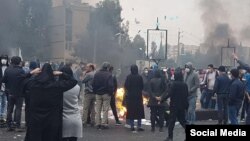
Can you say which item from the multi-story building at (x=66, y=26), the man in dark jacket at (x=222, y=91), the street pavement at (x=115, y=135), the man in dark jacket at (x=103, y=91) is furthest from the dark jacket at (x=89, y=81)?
the multi-story building at (x=66, y=26)

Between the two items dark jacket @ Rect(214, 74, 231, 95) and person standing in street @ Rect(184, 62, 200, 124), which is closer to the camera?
person standing in street @ Rect(184, 62, 200, 124)

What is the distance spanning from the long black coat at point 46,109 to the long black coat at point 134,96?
5.78 meters

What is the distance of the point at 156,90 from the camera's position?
13.0 metres

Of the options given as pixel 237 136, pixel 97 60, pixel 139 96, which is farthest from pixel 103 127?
pixel 97 60

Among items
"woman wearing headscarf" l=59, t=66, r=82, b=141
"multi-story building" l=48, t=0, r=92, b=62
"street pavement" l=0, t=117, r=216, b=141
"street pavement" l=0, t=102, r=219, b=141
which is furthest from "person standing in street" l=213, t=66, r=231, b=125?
"multi-story building" l=48, t=0, r=92, b=62

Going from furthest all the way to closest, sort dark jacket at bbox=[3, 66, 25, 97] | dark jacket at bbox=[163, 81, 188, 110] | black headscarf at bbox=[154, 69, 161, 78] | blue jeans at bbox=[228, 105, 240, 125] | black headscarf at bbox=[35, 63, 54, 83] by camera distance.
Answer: black headscarf at bbox=[154, 69, 161, 78] → blue jeans at bbox=[228, 105, 240, 125] → dark jacket at bbox=[3, 66, 25, 97] → dark jacket at bbox=[163, 81, 188, 110] → black headscarf at bbox=[35, 63, 54, 83]

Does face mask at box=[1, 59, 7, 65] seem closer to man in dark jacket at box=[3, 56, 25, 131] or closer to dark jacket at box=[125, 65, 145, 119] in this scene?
man in dark jacket at box=[3, 56, 25, 131]

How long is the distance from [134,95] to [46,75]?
606cm

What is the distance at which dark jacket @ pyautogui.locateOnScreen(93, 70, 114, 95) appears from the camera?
43.5 feet

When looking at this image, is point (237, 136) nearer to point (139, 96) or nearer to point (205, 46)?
point (139, 96)

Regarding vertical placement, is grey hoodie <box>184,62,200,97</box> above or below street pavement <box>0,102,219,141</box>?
above

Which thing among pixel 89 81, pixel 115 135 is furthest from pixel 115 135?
pixel 89 81

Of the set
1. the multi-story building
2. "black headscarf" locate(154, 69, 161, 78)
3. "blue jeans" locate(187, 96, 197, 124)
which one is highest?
the multi-story building

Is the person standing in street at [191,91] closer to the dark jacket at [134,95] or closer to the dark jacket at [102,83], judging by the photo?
the dark jacket at [134,95]
